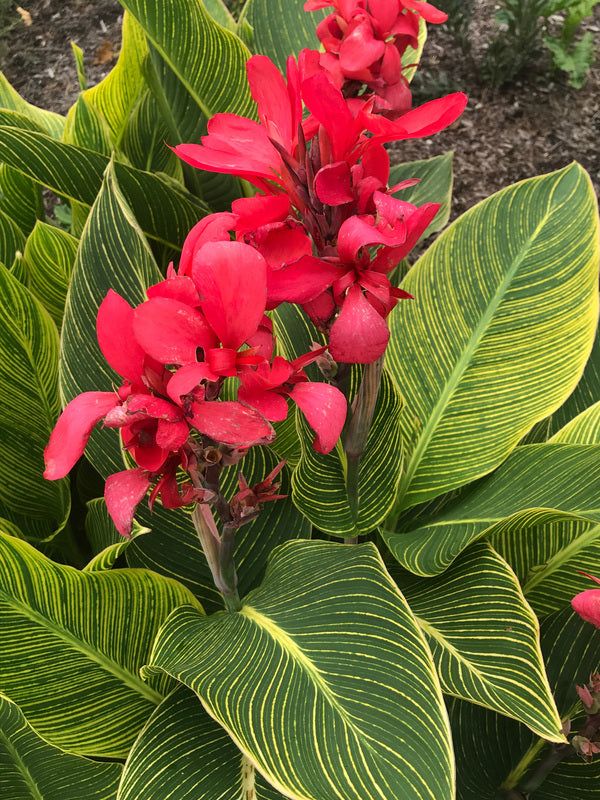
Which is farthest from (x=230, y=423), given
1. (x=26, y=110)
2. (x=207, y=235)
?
(x=26, y=110)

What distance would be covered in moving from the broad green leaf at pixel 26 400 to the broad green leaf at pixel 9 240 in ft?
0.95

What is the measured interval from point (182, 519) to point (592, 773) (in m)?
0.60

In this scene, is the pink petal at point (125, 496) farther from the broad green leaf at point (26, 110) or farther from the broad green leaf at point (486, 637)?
the broad green leaf at point (26, 110)

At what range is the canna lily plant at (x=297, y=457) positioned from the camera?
0.53 meters

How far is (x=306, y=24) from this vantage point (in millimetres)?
1350

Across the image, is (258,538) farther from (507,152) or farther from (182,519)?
(507,152)

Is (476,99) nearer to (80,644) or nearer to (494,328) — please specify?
(494,328)

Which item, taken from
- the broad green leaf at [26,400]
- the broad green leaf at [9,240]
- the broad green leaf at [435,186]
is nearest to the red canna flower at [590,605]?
the broad green leaf at [26,400]

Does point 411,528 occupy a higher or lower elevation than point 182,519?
lower

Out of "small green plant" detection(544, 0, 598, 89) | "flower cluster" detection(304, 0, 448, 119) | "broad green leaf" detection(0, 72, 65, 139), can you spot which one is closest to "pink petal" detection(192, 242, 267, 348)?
"flower cluster" detection(304, 0, 448, 119)

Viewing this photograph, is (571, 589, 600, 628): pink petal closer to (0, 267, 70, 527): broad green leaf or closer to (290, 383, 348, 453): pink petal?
(290, 383, 348, 453): pink petal

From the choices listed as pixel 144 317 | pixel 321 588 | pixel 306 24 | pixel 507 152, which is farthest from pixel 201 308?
pixel 507 152

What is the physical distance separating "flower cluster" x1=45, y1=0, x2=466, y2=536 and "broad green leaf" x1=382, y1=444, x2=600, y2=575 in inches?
12.6

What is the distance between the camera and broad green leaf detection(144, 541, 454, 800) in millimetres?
626
